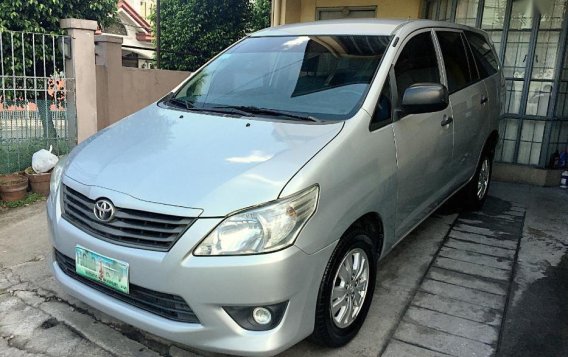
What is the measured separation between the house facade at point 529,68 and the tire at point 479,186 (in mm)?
1478

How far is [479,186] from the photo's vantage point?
5.12 meters

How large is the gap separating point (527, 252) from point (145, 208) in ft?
11.0

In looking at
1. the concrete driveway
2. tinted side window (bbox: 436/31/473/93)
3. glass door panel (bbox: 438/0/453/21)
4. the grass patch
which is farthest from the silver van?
glass door panel (bbox: 438/0/453/21)

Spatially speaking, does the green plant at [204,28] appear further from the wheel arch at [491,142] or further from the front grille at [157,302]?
the front grille at [157,302]

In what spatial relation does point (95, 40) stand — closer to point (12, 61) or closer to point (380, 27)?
point (12, 61)

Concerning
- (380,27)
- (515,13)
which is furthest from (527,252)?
(515,13)

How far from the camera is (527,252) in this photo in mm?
4191

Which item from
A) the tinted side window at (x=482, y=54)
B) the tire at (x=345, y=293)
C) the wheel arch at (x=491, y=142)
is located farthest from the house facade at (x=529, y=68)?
the tire at (x=345, y=293)

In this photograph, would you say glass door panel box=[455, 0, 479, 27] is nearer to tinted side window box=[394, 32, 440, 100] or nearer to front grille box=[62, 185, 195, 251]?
tinted side window box=[394, 32, 440, 100]

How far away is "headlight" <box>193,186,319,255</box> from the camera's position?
2195 mm

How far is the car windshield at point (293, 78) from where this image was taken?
10.1ft

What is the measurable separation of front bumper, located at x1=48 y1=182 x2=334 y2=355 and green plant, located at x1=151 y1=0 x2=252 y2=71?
1230 centimetres

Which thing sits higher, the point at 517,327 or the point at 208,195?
the point at 208,195

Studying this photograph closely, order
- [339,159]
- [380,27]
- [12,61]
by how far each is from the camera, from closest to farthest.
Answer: [339,159] → [380,27] → [12,61]
